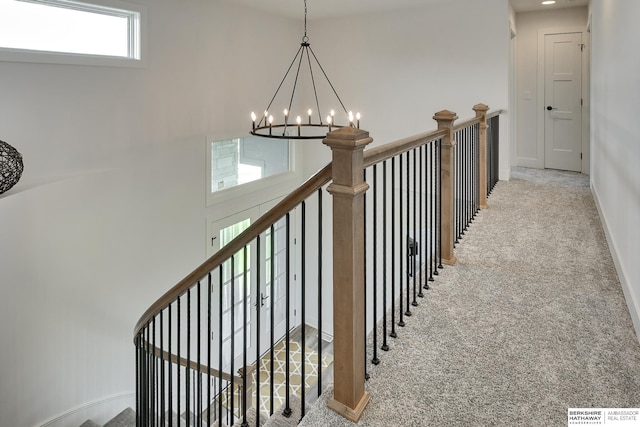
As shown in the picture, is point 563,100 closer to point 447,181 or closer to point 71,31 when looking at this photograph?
point 447,181

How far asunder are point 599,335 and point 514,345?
1.42 feet

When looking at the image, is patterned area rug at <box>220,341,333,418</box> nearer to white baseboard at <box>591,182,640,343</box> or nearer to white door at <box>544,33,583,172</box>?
white baseboard at <box>591,182,640,343</box>

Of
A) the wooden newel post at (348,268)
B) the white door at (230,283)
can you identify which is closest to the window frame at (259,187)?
the white door at (230,283)

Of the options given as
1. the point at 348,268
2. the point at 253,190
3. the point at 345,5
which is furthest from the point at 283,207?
the point at 345,5

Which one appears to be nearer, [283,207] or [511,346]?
[283,207]

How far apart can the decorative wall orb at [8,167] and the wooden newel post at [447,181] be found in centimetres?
294

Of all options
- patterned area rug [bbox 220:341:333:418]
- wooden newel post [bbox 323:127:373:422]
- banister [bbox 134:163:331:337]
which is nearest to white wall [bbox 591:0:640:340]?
wooden newel post [bbox 323:127:373:422]

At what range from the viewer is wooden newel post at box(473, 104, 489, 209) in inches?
158

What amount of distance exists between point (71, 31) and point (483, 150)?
3.88 m

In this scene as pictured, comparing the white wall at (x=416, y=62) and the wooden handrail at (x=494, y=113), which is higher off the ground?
the white wall at (x=416, y=62)

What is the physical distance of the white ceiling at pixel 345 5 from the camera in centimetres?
540

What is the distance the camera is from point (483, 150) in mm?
4145

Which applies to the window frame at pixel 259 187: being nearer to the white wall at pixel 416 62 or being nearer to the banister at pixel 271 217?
the white wall at pixel 416 62

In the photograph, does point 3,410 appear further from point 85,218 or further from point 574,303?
point 574,303
